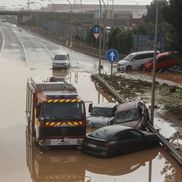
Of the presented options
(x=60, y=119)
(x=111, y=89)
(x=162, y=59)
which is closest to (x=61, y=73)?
(x=162, y=59)

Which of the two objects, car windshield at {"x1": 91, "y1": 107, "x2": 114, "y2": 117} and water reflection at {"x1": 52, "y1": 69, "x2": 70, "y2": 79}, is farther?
water reflection at {"x1": 52, "y1": 69, "x2": 70, "y2": 79}

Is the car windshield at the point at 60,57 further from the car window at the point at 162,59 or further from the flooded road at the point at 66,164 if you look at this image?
the flooded road at the point at 66,164

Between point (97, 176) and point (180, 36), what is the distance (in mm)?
27997

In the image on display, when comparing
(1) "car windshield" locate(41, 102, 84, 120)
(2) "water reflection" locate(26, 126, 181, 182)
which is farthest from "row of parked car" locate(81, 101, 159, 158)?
(1) "car windshield" locate(41, 102, 84, 120)

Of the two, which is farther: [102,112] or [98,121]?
[102,112]

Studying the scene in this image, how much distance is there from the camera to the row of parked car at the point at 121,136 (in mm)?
19344

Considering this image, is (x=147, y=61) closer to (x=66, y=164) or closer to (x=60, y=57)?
(x=60, y=57)

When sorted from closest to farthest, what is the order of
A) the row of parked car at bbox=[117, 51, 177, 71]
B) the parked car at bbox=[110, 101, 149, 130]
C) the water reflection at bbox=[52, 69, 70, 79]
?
the parked car at bbox=[110, 101, 149, 130] → the water reflection at bbox=[52, 69, 70, 79] → the row of parked car at bbox=[117, 51, 177, 71]

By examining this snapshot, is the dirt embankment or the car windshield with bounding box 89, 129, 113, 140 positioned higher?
the car windshield with bounding box 89, 129, 113, 140

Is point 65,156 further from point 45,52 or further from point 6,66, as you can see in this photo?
point 45,52

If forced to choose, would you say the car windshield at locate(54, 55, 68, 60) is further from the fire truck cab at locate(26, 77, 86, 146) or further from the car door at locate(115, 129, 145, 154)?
the car door at locate(115, 129, 145, 154)

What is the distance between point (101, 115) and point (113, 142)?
5.83 meters

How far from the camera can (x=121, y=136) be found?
19703mm

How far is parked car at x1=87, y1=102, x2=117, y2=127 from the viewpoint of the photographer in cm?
2395
